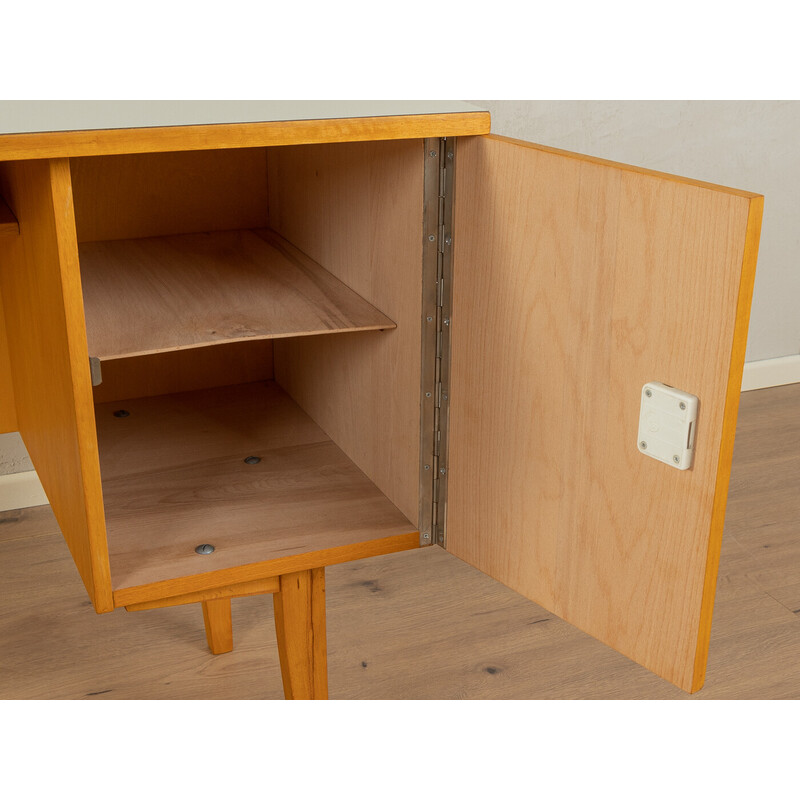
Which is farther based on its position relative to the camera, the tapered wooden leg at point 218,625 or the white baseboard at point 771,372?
the white baseboard at point 771,372

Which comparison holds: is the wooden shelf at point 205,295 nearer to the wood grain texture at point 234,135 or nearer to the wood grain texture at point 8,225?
the wood grain texture at point 8,225

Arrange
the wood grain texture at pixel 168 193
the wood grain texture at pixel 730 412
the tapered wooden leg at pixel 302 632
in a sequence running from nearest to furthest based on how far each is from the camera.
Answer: the wood grain texture at pixel 730 412 < the tapered wooden leg at pixel 302 632 < the wood grain texture at pixel 168 193

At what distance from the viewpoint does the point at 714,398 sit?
0.82m

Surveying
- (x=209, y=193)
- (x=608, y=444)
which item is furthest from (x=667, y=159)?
(x=608, y=444)

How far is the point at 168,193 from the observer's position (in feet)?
4.83

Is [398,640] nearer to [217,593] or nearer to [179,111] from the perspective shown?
[217,593]

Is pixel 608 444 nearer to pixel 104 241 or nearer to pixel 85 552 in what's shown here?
pixel 85 552

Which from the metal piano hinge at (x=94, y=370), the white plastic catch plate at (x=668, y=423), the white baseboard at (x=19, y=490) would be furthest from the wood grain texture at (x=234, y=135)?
the white baseboard at (x=19, y=490)

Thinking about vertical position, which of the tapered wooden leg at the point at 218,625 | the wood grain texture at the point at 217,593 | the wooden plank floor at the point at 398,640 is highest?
the wood grain texture at the point at 217,593

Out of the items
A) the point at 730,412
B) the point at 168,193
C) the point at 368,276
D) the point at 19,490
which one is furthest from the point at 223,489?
the point at 19,490

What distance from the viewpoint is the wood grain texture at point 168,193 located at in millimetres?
1430

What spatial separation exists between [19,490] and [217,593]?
1.19m

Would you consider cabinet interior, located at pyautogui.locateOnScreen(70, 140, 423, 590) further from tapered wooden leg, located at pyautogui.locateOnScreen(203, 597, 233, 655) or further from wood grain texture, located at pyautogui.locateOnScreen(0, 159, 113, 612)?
tapered wooden leg, located at pyautogui.locateOnScreen(203, 597, 233, 655)

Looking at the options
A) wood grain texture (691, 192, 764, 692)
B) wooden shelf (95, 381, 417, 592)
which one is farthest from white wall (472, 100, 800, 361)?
wood grain texture (691, 192, 764, 692)
